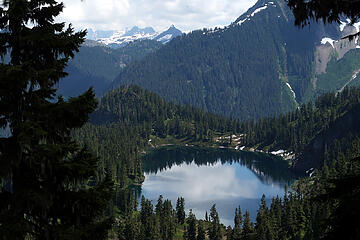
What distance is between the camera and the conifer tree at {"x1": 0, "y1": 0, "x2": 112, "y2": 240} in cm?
1547

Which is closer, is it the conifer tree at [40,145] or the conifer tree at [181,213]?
the conifer tree at [40,145]

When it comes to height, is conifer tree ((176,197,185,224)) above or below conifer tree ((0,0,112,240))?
below

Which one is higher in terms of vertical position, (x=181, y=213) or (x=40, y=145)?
(x=40, y=145)

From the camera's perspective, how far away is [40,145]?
1588 cm

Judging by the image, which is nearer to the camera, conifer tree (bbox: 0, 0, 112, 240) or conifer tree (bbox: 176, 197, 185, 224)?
conifer tree (bbox: 0, 0, 112, 240)

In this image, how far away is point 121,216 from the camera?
156 meters

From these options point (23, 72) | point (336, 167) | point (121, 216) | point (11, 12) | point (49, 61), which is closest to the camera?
point (23, 72)

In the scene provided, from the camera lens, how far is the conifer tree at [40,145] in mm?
15469

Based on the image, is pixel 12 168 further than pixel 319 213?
No

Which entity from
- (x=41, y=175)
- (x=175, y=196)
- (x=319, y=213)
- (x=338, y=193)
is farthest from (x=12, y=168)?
(x=175, y=196)

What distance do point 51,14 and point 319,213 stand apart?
367 ft

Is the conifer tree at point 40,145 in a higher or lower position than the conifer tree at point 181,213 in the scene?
higher

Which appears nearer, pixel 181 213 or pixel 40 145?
pixel 40 145

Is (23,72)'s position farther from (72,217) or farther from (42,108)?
(72,217)
